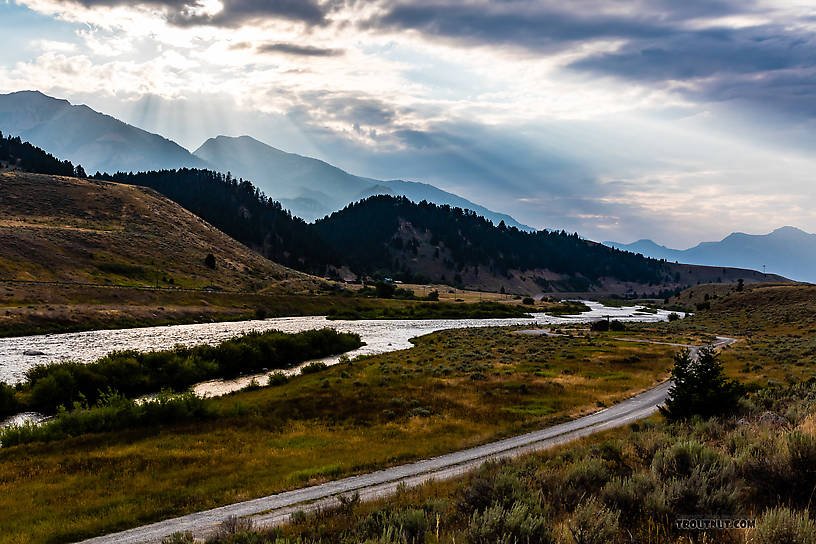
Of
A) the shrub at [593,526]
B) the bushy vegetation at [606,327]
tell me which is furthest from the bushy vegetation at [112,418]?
the bushy vegetation at [606,327]

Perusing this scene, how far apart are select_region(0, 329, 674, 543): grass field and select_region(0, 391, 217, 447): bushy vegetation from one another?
1381mm

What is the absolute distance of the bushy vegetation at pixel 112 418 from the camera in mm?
24534

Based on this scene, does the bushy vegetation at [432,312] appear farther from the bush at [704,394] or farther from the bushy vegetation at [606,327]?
the bush at [704,394]

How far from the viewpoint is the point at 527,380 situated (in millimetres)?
43500

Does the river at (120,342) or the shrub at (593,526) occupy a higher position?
the shrub at (593,526)

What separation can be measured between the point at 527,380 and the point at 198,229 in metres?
187

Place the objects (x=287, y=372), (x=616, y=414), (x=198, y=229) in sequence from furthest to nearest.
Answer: (x=198, y=229), (x=287, y=372), (x=616, y=414)

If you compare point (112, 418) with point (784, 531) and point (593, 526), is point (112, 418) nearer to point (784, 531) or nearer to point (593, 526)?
point (593, 526)

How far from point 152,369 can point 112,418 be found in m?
18.3

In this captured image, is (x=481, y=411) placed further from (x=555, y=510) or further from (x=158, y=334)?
(x=158, y=334)

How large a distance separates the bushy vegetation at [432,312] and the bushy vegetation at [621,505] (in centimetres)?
11625

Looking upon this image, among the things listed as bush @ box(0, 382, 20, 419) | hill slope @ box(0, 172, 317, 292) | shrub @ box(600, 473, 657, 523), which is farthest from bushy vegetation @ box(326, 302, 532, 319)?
shrub @ box(600, 473, 657, 523)

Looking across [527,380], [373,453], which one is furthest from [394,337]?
[373,453]

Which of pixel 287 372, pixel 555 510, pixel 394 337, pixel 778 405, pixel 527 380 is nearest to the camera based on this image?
pixel 555 510
